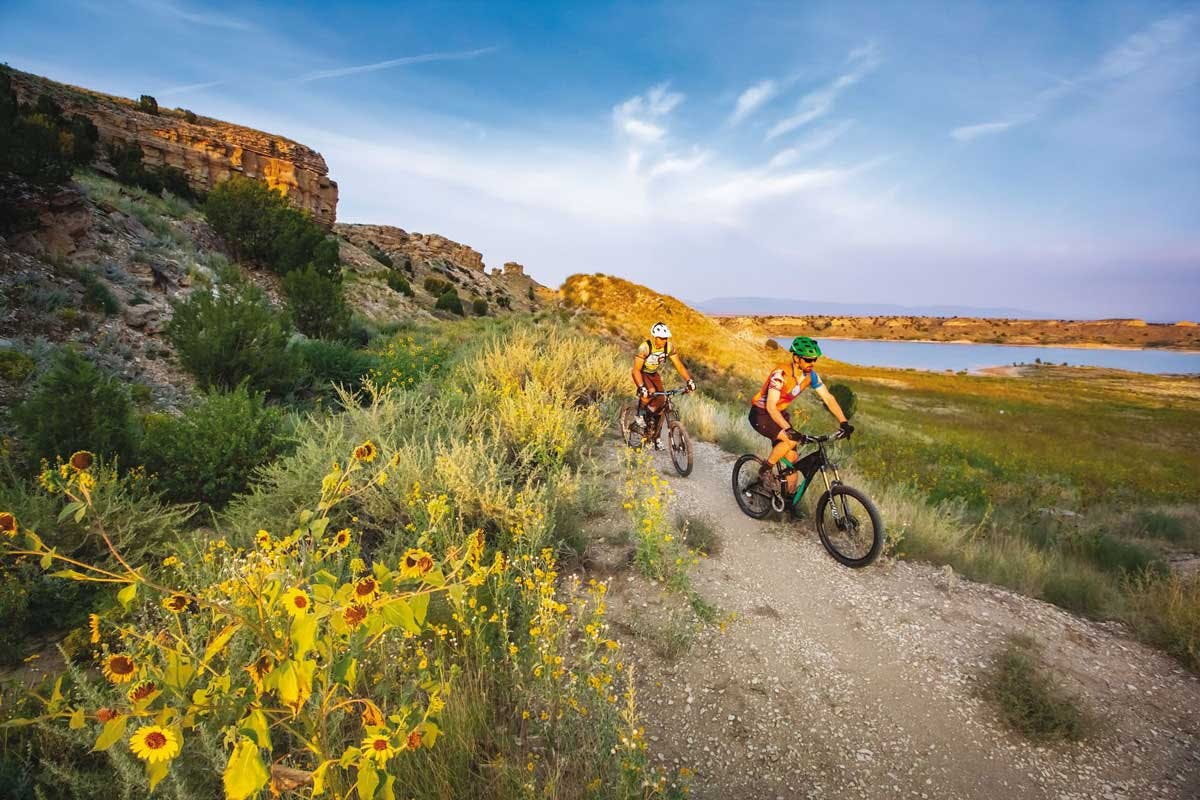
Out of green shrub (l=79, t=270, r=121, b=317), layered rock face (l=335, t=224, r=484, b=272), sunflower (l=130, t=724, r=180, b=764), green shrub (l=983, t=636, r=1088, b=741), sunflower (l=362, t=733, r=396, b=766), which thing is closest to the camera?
sunflower (l=130, t=724, r=180, b=764)

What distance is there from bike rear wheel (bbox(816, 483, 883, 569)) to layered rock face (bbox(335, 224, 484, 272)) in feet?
143

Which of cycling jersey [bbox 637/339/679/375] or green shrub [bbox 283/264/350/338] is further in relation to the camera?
green shrub [bbox 283/264/350/338]

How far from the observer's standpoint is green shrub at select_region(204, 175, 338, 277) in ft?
55.8

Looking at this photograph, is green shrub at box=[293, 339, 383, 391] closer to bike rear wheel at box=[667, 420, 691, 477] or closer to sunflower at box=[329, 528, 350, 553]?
bike rear wheel at box=[667, 420, 691, 477]

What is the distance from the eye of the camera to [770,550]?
5.43 metres

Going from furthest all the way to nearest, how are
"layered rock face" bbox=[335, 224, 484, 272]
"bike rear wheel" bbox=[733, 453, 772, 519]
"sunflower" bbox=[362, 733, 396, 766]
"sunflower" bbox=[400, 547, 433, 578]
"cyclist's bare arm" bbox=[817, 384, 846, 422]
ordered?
1. "layered rock face" bbox=[335, 224, 484, 272]
2. "bike rear wheel" bbox=[733, 453, 772, 519]
3. "cyclist's bare arm" bbox=[817, 384, 846, 422]
4. "sunflower" bbox=[400, 547, 433, 578]
5. "sunflower" bbox=[362, 733, 396, 766]

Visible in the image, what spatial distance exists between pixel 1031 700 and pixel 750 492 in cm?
305

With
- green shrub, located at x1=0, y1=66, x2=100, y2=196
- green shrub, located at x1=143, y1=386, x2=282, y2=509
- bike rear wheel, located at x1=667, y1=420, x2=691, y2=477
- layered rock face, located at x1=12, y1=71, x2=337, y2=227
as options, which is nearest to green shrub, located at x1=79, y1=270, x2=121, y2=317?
green shrub, located at x1=0, y1=66, x2=100, y2=196

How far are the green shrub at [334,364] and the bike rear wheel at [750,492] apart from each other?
6857 mm

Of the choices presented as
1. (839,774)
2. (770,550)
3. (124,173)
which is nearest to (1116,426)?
(770,550)

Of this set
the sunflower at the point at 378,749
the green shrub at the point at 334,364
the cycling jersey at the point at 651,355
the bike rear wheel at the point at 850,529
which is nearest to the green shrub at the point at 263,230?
the green shrub at the point at 334,364

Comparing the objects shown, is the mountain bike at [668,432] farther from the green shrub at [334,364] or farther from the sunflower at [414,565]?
the sunflower at [414,565]

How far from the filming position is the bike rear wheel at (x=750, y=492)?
237 inches

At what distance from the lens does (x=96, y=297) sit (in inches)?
365
